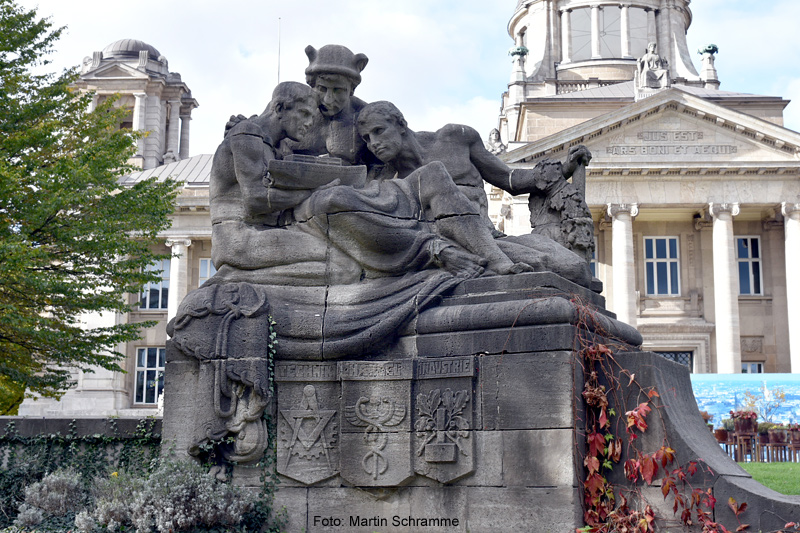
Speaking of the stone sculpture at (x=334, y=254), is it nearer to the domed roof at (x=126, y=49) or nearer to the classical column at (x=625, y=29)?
the classical column at (x=625, y=29)

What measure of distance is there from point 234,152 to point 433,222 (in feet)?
5.44

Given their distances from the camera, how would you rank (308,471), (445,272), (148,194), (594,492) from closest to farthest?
(594,492), (308,471), (445,272), (148,194)

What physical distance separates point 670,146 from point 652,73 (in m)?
8.19

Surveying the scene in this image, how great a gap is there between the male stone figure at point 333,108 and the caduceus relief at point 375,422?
2354 mm

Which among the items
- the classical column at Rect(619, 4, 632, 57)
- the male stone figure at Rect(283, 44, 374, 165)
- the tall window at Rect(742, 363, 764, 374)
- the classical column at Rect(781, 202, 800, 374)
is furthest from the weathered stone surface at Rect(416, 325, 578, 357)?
the classical column at Rect(619, 4, 632, 57)

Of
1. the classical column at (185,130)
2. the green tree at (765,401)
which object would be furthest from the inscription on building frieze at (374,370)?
the classical column at (185,130)

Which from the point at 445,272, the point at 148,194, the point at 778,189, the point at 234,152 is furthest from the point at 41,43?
the point at 778,189

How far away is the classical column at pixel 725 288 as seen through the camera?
44.6 m

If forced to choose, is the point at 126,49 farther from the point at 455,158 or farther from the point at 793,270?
the point at 455,158

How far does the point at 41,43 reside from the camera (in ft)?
61.8

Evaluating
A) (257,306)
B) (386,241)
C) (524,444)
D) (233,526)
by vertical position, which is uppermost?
(386,241)

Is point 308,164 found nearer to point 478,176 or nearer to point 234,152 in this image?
point 234,152

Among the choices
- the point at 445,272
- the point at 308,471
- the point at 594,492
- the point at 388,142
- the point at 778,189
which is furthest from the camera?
the point at 778,189

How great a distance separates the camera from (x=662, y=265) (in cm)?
4866
